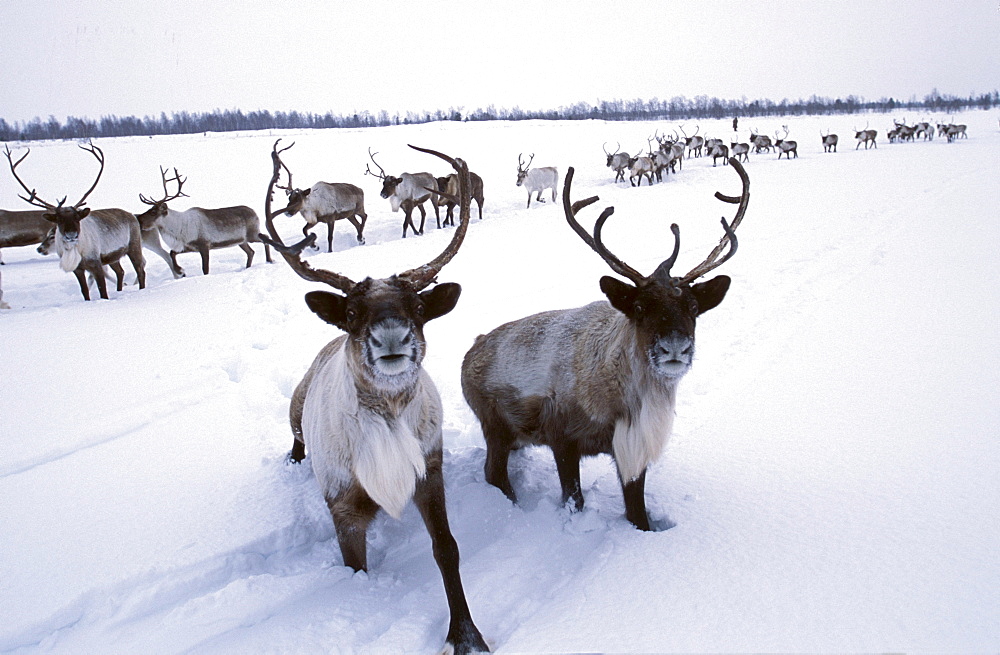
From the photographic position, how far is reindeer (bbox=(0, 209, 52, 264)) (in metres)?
11.8

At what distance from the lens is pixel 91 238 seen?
908 centimetres

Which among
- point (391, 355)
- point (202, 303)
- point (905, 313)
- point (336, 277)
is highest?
point (336, 277)

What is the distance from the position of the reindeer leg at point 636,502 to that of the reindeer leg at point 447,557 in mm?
1032

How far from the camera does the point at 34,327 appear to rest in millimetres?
6906

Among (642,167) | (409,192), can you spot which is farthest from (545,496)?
(642,167)

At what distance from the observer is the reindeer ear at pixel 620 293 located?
2904mm

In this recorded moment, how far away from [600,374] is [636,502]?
72cm

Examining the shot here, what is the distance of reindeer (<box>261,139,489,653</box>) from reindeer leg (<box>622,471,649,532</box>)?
1.04m

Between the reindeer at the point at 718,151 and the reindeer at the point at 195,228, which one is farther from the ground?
the reindeer at the point at 718,151

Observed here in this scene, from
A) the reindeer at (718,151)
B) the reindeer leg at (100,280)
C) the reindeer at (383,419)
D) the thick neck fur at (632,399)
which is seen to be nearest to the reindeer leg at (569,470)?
the thick neck fur at (632,399)

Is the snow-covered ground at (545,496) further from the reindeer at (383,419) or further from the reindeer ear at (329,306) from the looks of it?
the reindeer ear at (329,306)

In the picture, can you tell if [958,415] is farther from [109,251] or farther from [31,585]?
[109,251]

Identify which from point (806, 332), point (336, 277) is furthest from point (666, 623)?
point (806, 332)

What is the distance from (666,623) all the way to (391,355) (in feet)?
4.99
